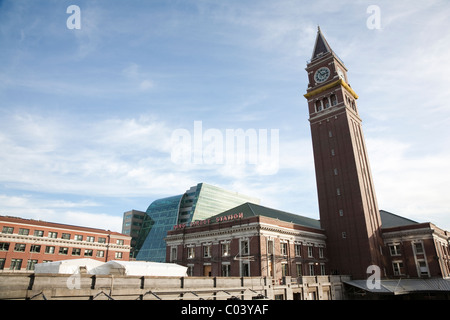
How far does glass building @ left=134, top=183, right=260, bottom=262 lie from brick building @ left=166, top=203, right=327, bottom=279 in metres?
72.4

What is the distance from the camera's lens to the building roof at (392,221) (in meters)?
66.8

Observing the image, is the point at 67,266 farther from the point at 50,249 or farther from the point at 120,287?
the point at 50,249

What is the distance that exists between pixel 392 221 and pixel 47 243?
267 feet

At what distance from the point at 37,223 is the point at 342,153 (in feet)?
237

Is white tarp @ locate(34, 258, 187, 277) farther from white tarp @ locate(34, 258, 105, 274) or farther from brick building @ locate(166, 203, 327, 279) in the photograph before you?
brick building @ locate(166, 203, 327, 279)

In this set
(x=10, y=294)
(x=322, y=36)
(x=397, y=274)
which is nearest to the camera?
(x=10, y=294)

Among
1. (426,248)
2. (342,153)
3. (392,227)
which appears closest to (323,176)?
(342,153)

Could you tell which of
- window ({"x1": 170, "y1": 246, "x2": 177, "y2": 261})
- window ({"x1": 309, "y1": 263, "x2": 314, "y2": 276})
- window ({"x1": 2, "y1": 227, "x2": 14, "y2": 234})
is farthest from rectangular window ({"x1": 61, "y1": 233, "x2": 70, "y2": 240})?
window ({"x1": 309, "y1": 263, "x2": 314, "y2": 276})

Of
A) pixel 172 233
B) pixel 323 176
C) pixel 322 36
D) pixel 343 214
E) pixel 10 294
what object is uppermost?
pixel 322 36

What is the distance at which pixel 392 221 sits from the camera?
229 feet

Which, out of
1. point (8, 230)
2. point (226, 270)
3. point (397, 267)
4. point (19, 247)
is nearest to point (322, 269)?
point (397, 267)

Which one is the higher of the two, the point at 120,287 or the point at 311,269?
the point at 311,269
